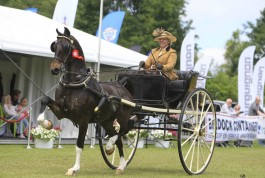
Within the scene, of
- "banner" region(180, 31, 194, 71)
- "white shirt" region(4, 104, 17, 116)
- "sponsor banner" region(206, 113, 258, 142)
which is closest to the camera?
"white shirt" region(4, 104, 17, 116)

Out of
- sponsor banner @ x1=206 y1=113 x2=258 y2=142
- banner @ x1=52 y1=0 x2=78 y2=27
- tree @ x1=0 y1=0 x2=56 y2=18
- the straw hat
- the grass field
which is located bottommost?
the grass field

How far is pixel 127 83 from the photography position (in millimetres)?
10305

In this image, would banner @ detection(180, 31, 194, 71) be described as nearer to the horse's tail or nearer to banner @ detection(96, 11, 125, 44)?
banner @ detection(96, 11, 125, 44)

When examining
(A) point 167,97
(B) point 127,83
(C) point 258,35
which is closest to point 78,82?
(B) point 127,83

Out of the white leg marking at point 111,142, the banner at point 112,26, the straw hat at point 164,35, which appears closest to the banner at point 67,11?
the banner at point 112,26

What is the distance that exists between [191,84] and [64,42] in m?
2.69

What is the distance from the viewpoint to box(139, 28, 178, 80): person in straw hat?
10.2 metres

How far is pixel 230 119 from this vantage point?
1970cm

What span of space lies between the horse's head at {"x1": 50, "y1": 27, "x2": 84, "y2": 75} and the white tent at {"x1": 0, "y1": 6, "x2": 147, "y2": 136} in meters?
5.83

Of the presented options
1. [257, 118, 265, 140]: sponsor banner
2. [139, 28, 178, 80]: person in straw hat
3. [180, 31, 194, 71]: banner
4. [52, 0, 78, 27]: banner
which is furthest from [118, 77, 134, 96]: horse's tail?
[180, 31, 194, 71]: banner

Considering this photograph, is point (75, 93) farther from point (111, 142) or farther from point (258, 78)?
point (258, 78)

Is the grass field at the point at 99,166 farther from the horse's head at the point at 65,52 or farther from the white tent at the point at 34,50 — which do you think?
the white tent at the point at 34,50

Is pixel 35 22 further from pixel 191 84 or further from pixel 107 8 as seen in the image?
pixel 107 8

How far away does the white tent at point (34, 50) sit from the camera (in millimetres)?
15058
